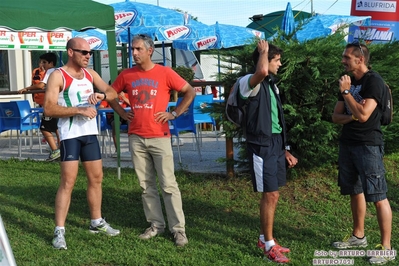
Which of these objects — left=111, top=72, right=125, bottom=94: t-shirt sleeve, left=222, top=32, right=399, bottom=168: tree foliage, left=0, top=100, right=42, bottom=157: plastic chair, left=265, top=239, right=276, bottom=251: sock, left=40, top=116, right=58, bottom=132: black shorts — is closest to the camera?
left=265, top=239, right=276, bottom=251: sock

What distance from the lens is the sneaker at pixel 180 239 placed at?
5500 mm

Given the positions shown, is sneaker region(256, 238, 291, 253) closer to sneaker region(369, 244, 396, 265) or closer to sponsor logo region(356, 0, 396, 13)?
sneaker region(369, 244, 396, 265)

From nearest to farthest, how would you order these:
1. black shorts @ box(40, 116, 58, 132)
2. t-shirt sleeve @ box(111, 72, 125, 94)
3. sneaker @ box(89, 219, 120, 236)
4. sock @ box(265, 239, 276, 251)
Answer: sock @ box(265, 239, 276, 251) < t-shirt sleeve @ box(111, 72, 125, 94) < sneaker @ box(89, 219, 120, 236) < black shorts @ box(40, 116, 58, 132)

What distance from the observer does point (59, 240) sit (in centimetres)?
550

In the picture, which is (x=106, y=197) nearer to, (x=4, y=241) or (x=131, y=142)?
(x=131, y=142)

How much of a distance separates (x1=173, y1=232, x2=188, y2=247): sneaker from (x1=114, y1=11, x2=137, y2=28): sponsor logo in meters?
8.45

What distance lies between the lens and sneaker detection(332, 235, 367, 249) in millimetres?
5434

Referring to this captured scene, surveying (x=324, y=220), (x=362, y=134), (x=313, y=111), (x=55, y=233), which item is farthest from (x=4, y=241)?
(x=313, y=111)

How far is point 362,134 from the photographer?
201 inches

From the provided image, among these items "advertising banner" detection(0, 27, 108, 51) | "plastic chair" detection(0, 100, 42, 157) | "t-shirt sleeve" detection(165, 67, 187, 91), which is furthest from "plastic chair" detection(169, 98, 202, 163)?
"t-shirt sleeve" detection(165, 67, 187, 91)

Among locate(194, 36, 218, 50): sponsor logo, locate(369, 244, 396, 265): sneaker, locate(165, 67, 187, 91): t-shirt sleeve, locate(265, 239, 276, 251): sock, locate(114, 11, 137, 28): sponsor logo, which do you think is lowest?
locate(369, 244, 396, 265): sneaker

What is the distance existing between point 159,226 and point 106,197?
1764 mm

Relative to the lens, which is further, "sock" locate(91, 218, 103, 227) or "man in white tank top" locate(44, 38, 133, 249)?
"sock" locate(91, 218, 103, 227)

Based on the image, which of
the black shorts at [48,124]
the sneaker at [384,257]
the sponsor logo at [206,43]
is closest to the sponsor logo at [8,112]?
the black shorts at [48,124]
